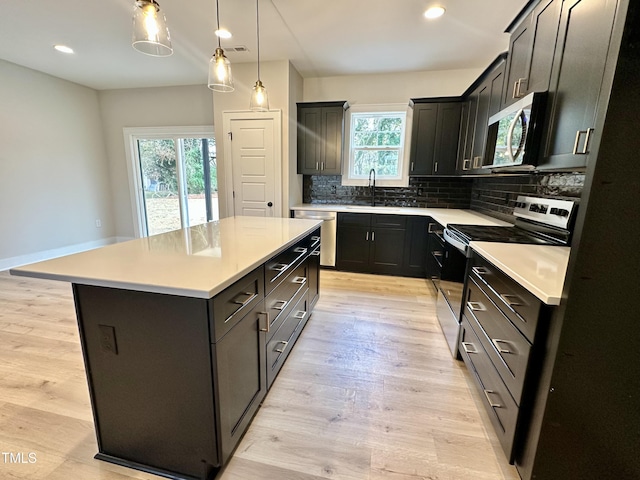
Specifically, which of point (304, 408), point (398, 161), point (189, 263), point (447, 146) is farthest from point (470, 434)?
point (398, 161)

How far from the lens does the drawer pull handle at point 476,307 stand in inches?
67.0

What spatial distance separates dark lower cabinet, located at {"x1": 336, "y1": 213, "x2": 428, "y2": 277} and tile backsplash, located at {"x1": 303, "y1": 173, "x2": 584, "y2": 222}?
679mm

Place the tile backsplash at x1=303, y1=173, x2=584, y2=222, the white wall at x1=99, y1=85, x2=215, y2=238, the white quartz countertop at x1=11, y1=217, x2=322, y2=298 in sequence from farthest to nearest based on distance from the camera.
Result: the white wall at x1=99, y1=85, x2=215, y2=238
the tile backsplash at x1=303, y1=173, x2=584, y2=222
the white quartz countertop at x1=11, y1=217, x2=322, y2=298

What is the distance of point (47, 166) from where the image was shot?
169 inches

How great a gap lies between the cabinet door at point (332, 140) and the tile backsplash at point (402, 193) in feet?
1.20

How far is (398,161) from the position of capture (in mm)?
4266

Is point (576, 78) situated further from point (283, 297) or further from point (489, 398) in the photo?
point (283, 297)

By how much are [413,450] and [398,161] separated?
3656 mm

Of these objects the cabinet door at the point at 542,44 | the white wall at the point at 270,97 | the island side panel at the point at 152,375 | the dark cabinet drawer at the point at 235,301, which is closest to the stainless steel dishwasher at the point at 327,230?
the white wall at the point at 270,97

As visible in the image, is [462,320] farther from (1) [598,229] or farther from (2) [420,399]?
(1) [598,229]

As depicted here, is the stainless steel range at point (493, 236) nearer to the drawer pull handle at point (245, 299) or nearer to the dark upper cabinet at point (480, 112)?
the dark upper cabinet at point (480, 112)

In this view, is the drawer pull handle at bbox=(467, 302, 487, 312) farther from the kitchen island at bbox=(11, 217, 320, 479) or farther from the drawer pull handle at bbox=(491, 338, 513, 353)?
the kitchen island at bbox=(11, 217, 320, 479)

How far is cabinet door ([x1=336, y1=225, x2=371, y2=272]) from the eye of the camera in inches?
153

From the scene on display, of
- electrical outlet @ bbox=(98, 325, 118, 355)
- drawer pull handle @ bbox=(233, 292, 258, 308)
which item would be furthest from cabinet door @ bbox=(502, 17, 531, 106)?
electrical outlet @ bbox=(98, 325, 118, 355)
